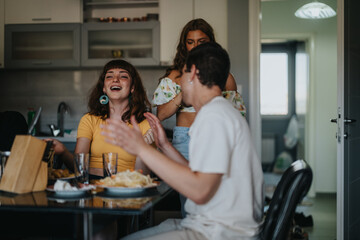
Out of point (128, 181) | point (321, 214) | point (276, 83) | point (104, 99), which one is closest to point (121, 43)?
point (104, 99)

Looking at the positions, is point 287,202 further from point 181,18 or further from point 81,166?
point 181,18

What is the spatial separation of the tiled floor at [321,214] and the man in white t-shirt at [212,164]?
98.5 inches

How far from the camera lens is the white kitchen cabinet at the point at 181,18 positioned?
385 centimetres

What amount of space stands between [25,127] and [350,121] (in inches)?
88.3

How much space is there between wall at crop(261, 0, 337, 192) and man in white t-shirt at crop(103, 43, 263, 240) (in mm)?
4616

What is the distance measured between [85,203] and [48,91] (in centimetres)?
327

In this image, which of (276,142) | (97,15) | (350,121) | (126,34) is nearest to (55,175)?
(350,121)

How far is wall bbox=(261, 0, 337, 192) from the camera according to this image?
5777mm

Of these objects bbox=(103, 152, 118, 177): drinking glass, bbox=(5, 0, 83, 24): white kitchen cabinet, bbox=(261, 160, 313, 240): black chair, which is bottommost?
bbox=(261, 160, 313, 240): black chair

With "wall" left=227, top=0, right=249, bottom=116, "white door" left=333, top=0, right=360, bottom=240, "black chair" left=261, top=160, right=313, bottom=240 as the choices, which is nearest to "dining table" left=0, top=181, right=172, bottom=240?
"black chair" left=261, top=160, right=313, bottom=240

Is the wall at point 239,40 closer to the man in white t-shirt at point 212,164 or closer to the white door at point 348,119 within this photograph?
the white door at point 348,119

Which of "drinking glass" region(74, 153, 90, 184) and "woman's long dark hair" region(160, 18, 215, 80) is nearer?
"drinking glass" region(74, 153, 90, 184)

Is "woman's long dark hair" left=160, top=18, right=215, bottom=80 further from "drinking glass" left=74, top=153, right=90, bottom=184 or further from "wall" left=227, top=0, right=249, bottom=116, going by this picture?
"wall" left=227, top=0, right=249, bottom=116

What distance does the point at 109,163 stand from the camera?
5.51 feet
